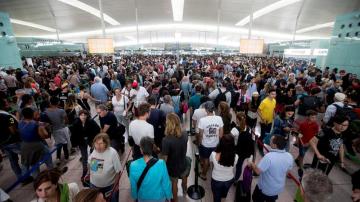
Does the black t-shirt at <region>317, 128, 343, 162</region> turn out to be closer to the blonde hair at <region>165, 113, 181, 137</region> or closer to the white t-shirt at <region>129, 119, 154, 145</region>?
the blonde hair at <region>165, 113, 181, 137</region>

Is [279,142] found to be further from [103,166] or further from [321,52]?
[321,52]

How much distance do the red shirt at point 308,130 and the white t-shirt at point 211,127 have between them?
1.73 m

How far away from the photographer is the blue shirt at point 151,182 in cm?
216

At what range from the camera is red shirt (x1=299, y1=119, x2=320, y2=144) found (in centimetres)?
376

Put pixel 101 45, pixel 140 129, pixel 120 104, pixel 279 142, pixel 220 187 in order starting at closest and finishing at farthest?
pixel 279 142
pixel 220 187
pixel 140 129
pixel 120 104
pixel 101 45

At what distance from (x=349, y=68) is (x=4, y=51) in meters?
19.5

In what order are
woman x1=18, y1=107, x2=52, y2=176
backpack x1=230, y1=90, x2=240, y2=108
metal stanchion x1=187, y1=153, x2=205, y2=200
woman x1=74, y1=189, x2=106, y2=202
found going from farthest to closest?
backpack x1=230, y1=90, x2=240, y2=108, metal stanchion x1=187, y1=153, x2=205, y2=200, woman x1=18, y1=107, x2=52, y2=176, woman x1=74, y1=189, x2=106, y2=202

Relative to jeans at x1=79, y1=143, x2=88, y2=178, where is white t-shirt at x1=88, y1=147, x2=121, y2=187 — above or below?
above

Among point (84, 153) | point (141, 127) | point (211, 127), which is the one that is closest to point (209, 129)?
point (211, 127)

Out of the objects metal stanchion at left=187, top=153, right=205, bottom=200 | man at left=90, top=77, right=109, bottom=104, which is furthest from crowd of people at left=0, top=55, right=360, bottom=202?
man at left=90, top=77, right=109, bottom=104

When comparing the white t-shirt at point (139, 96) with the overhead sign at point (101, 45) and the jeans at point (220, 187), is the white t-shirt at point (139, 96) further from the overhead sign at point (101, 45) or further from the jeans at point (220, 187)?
the overhead sign at point (101, 45)

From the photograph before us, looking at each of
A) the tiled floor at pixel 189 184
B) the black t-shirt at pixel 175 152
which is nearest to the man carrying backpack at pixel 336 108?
the tiled floor at pixel 189 184

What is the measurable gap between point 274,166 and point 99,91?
18.3ft

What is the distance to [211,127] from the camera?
3.45 m
